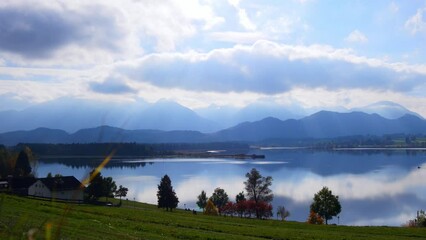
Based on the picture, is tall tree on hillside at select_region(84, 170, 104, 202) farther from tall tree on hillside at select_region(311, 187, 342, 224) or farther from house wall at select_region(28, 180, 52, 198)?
tall tree on hillside at select_region(311, 187, 342, 224)

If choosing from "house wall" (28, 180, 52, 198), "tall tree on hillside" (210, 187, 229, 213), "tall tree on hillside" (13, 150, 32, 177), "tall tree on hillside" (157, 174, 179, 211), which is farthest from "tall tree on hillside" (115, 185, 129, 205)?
"tall tree on hillside" (13, 150, 32, 177)

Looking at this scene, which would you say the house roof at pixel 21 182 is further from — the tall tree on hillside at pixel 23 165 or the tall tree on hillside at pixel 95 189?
the tall tree on hillside at pixel 23 165

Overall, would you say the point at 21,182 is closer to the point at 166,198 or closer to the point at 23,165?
the point at 166,198

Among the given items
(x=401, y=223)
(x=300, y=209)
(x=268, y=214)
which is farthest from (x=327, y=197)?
(x=300, y=209)

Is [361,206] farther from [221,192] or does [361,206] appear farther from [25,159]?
[25,159]

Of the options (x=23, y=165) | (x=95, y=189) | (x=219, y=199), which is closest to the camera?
(x=95, y=189)

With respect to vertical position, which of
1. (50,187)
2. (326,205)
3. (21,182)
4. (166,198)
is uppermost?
(21,182)

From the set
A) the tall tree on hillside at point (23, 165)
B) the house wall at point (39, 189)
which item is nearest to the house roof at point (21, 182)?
the house wall at point (39, 189)

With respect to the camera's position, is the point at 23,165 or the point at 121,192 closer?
the point at 121,192

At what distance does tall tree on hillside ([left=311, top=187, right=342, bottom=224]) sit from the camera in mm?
61969

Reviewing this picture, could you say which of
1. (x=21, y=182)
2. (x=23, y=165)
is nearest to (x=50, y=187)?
(x=21, y=182)

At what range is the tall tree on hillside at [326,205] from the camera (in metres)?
62.0

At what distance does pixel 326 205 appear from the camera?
6194 centimetres

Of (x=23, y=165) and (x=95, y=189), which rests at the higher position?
(x=23, y=165)
